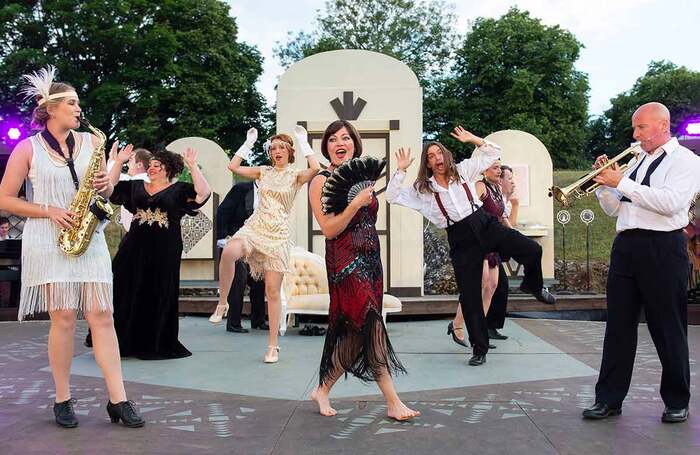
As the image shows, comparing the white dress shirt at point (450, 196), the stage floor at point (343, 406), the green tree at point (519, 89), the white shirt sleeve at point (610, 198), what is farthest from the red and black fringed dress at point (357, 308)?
the green tree at point (519, 89)

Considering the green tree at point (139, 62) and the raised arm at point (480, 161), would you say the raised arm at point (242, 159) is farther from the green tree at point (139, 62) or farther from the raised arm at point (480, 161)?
the green tree at point (139, 62)

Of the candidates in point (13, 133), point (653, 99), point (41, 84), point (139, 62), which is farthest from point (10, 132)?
point (653, 99)

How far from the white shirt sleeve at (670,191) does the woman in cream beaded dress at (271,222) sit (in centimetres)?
280

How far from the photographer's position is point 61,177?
3.68 meters

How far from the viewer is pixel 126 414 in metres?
3.62

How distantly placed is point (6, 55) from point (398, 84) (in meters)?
22.8

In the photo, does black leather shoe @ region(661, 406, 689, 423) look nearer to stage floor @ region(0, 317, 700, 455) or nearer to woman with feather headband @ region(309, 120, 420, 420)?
stage floor @ region(0, 317, 700, 455)

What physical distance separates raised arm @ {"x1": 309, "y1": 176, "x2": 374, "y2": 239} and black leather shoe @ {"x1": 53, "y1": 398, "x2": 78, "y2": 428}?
177 centimetres

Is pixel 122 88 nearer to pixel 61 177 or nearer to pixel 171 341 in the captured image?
pixel 171 341

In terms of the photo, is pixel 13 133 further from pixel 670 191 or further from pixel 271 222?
pixel 670 191

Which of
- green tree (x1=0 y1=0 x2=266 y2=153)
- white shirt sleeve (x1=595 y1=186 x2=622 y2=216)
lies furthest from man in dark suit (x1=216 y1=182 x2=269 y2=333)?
green tree (x1=0 y1=0 x2=266 y2=153)

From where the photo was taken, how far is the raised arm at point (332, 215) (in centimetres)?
349

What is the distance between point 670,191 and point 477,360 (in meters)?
2.47

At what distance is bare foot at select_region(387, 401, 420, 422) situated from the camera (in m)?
3.69
